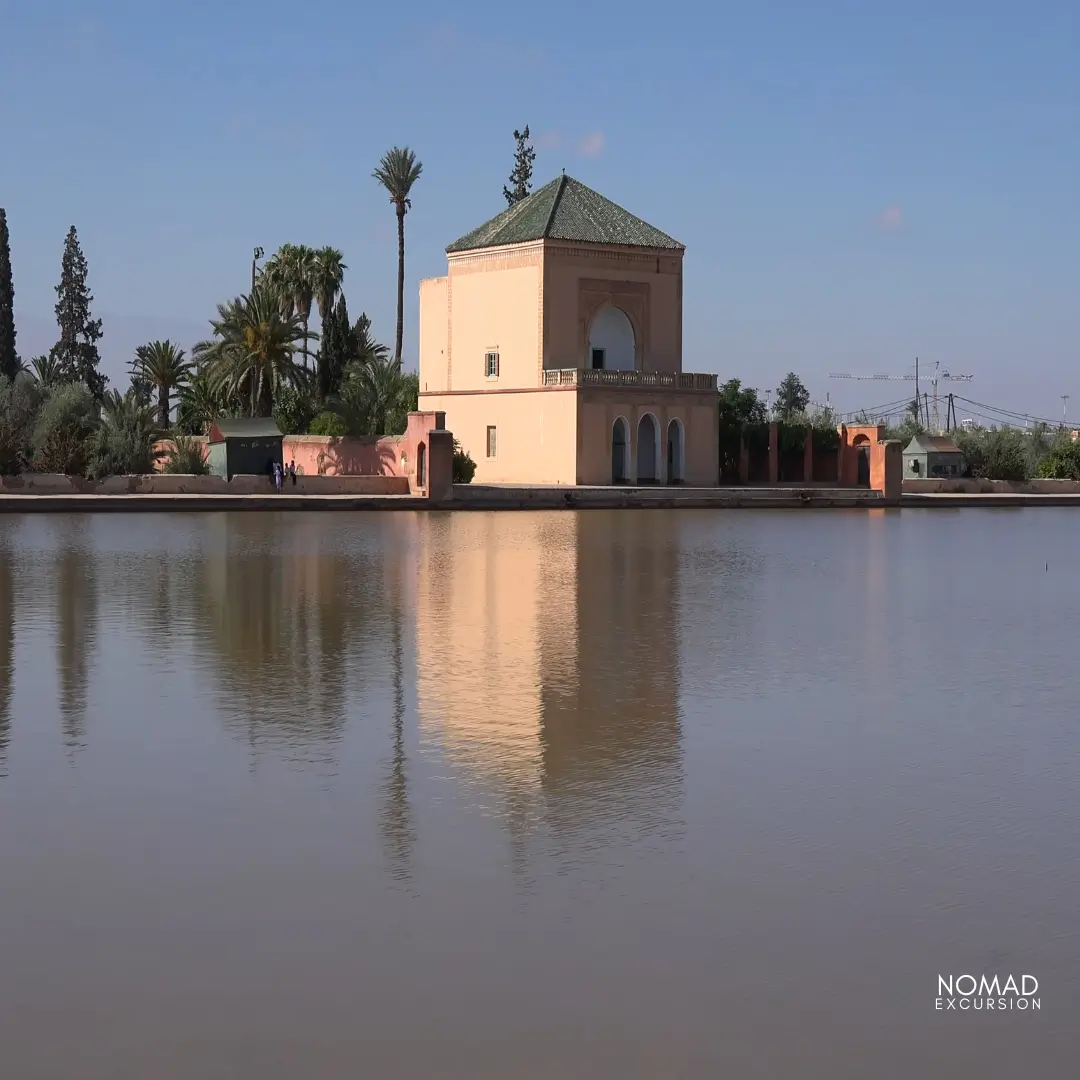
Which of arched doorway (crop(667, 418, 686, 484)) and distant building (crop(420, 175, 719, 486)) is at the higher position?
distant building (crop(420, 175, 719, 486))

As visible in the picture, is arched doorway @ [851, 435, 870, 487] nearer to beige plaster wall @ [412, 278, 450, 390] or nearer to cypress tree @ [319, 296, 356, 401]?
beige plaster wall @ [412, 278, 450, 390]

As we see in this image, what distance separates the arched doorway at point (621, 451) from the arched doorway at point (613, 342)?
2.77 metres

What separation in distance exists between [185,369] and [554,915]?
177 feet

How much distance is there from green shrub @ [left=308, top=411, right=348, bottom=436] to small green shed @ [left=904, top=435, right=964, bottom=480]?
1810 centimetres

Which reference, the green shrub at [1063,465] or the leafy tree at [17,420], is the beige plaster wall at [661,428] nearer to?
the green shrub at [1063,465]

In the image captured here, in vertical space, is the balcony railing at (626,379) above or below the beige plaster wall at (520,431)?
above

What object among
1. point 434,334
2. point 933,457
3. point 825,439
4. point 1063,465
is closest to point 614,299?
point 434,334

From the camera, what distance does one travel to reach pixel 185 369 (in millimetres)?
57594

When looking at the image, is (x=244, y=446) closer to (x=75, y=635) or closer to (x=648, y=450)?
(x=648, y=450)

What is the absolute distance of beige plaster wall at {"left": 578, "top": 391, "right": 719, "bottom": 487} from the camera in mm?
45281

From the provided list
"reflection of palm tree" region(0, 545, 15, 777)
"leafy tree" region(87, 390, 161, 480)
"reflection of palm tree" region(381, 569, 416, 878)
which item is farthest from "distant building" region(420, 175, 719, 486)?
"reflection of palm tree" region(381, 569, 416, 878)

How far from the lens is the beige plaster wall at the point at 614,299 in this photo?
4691 centimetres

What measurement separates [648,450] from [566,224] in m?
7.05

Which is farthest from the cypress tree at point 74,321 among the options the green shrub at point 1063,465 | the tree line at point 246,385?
the green shrub at point 1063,465
